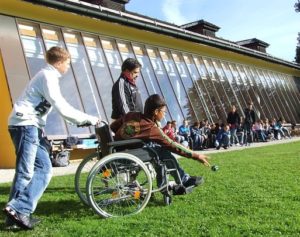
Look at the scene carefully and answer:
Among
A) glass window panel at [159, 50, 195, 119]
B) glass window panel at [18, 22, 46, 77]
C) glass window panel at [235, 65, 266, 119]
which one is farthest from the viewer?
glass window panel at [235, 65, 266, 119]

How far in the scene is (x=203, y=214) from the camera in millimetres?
4285

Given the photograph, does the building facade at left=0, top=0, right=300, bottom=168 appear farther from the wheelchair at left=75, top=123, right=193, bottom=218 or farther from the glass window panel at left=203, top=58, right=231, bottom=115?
the wheelchair at left=75, top=123, right=193, bottom=218

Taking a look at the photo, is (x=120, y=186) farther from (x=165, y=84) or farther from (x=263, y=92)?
(x=263, y=92)

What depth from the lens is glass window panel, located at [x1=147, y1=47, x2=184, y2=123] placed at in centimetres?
1714

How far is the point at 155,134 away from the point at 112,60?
441 inches

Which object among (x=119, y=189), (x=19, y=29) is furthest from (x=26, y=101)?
(x=19, y=29)

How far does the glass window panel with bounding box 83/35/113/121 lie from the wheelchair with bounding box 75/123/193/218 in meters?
9.38

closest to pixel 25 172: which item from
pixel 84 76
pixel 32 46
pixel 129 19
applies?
pixel 32 46

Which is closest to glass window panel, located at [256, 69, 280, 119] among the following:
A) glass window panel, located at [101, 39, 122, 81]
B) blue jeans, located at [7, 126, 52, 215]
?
glass window panel, located at [101, 39, 122, 81]

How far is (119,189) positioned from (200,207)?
836mm

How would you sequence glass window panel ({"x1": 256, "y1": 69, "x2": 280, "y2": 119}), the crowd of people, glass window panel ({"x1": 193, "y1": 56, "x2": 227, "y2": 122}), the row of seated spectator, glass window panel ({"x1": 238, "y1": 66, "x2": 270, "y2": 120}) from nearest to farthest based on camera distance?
the row of seated spectator < the crowd of people < glass window panel ({"x1": 193, "y1": 56, "x2": 227, "y2": 122}) < glass window panel ({"x1": 238, "y1": 66, "x2": 270, "y2": 120}) < glass window panel ({"x1": 256, "y1": 69, "x2": 280, "y2": 119})

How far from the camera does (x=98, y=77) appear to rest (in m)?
→ 14.6

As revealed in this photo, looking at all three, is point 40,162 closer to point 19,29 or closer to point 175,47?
point 19,29

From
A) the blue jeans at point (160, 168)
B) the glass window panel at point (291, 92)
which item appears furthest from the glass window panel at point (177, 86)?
the glass window panel at point (291, 92)
